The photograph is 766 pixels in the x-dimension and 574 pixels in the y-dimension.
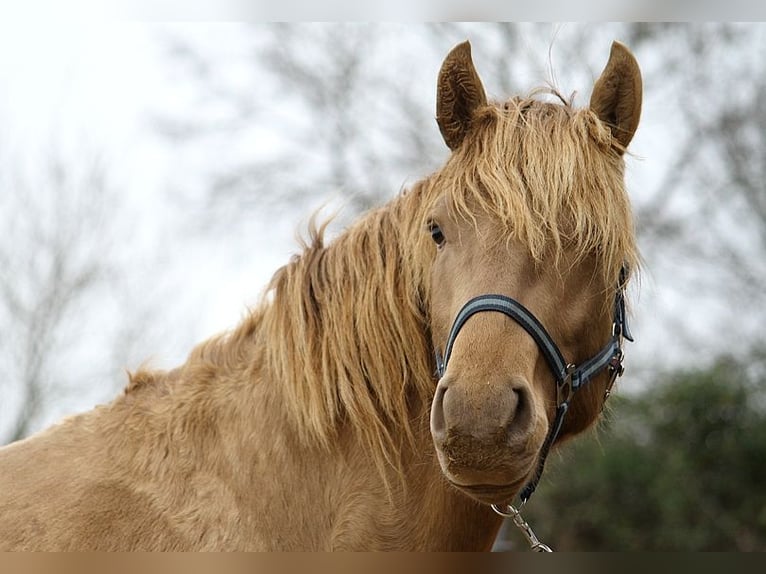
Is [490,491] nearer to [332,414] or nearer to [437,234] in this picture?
[332,414]

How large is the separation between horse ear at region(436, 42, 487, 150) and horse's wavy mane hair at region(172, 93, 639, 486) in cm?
5

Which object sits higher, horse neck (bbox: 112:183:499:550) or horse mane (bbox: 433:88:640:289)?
horse mane (bbox: 433:88:640:289)

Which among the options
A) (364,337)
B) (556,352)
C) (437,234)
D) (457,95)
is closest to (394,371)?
(364,337)

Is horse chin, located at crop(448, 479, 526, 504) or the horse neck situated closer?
horse chin, located at crop(448, 479, 526, 504)

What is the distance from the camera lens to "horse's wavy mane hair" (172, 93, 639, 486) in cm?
314

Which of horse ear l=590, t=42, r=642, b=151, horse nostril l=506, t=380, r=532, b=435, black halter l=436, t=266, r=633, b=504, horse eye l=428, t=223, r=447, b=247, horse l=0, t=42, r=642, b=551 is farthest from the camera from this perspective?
horse ear l=590, t=42, r=642, b=151

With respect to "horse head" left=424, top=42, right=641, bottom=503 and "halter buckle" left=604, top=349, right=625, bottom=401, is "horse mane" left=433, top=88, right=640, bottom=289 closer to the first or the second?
"horse head" left=424, top=42, right=641, bottom=503

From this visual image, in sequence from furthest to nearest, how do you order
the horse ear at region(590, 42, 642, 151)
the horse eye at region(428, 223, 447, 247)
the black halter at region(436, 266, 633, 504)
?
the horse ear at region(590, 42, 642, 151) → the horse eye at region(428, 223, 447, 247) → the black halter at region(436, 266, 633, 504)

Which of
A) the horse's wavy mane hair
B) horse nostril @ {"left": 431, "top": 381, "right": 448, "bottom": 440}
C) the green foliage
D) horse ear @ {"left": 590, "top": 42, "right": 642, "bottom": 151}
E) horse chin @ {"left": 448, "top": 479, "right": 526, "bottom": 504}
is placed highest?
horse ear @ {"left": 590, "top": 42, "right": 642, "bottom": 151}

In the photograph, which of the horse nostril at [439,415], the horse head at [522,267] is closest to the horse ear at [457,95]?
the horse head at [522,267]

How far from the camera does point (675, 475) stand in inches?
485

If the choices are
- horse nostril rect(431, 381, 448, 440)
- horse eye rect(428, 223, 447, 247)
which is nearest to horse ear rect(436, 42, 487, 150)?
horse eye rect(428, 223, 447, 247)

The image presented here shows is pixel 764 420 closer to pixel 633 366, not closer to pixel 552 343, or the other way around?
pixel 633 366

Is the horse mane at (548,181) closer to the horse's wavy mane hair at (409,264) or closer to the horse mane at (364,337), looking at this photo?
the horse's wavy mane hair at (409,264)
